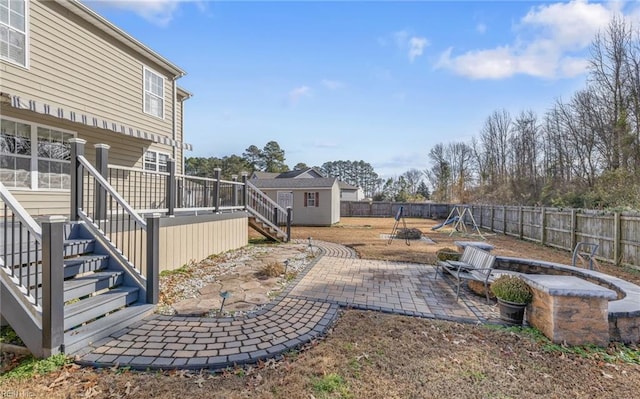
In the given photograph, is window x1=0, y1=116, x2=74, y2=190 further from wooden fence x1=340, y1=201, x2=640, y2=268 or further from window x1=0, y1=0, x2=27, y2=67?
wooden fence x1=340, y1=201, x2=640, y2=268

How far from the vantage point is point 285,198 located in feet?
64.3

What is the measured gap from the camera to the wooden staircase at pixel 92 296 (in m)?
3.06

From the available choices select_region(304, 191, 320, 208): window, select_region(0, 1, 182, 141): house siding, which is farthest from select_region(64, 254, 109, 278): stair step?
select_region(304, 191, 320, 208): window

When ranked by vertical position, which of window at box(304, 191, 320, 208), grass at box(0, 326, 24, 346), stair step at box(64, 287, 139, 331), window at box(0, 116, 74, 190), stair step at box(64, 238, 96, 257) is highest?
window at box(0, 116, 74, 190)

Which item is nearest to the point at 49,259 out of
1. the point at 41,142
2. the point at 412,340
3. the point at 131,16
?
the point at 412,340

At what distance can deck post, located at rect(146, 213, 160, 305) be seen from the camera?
12.8ft

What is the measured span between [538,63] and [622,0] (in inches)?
240

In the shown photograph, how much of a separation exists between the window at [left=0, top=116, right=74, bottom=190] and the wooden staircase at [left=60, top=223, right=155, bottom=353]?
3.47 metres

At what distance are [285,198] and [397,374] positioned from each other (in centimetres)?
1730

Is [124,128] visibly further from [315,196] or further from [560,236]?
[560,236]

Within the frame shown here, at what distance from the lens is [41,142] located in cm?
650

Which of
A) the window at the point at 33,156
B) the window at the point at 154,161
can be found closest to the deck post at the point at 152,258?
the window at the point at 33,156

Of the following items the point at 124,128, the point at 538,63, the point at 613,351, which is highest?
the point at 538,63

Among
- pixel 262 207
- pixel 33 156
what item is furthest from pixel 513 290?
pixel 33 156
